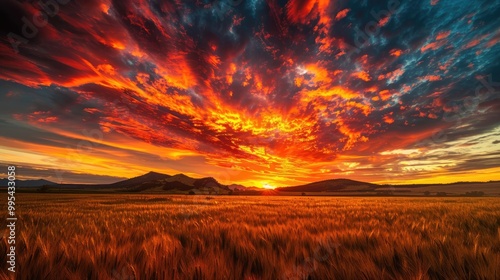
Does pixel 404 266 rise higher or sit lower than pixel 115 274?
higher

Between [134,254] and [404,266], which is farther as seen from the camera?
[134,254]

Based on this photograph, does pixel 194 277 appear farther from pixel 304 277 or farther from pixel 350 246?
pixel 350 246

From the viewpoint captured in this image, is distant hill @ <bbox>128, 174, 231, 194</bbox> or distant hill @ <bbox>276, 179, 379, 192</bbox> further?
distant hill @ <bbox>276, 179, 379, 192</bbox>

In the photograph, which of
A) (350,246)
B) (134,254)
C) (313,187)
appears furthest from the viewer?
(313,187)

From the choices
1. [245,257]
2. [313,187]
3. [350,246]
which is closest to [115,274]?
[245,257]

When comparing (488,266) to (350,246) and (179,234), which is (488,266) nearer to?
(350,246)

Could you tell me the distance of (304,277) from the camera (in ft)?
5.91

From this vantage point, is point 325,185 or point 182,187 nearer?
point 182,187

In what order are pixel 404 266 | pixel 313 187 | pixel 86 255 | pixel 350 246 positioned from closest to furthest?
pixel 404 266 → pixel 86 255 → pixel 350 246 → pixel 313 187

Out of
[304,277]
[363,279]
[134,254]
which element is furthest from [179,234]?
[363,279]

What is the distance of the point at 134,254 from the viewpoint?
227 cm

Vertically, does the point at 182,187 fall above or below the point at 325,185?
below

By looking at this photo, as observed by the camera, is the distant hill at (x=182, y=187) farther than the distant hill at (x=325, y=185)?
No

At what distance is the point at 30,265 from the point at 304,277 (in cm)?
231
